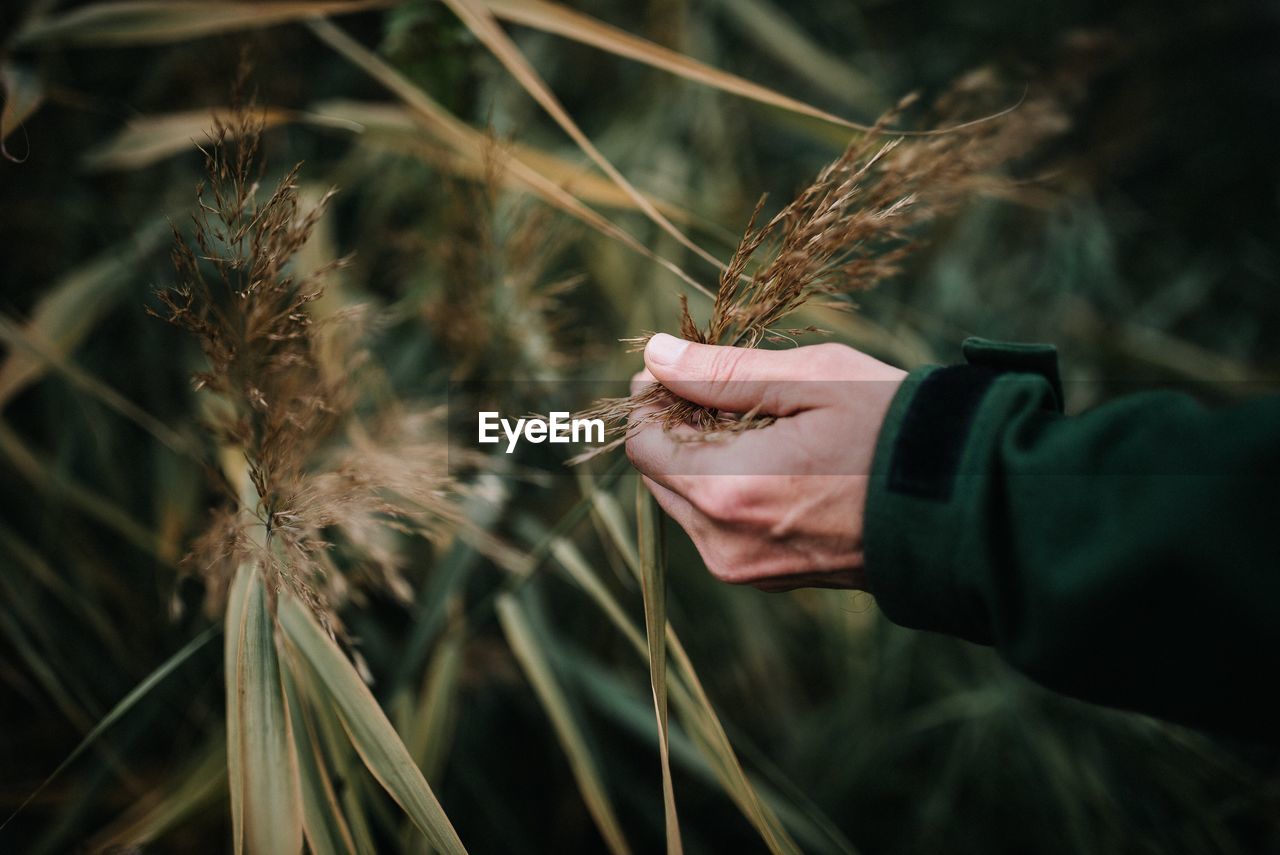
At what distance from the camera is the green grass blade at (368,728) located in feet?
1.21

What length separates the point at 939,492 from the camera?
35cm

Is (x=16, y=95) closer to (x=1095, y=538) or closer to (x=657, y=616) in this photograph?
(x=657, y=616)

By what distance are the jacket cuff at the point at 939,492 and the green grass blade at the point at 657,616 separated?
0.12 meters

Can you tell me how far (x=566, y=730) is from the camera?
1.77ft

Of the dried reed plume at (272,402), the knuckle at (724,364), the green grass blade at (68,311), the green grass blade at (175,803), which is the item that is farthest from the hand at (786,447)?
the green grass blade at (68,311)

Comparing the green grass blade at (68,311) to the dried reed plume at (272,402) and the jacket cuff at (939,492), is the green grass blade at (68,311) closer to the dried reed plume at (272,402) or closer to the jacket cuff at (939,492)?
the dried reed plume at (272,402)

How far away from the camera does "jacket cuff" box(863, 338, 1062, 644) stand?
34cm

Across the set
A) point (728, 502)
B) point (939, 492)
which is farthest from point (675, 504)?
point (939, 492)

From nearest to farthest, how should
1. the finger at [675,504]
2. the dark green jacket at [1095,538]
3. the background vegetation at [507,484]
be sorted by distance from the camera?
the dark green jacket at [1095,538] < the finger at [675,504] < the background vegetation at [507,484]

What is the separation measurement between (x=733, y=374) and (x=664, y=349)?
0.04 meters

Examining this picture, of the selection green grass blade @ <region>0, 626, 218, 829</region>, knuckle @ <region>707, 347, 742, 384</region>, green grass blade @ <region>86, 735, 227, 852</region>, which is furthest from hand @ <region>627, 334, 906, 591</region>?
green grass blade @ <region>86, 735, 227, 852</region>

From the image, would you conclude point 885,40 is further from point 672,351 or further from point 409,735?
point 409,735

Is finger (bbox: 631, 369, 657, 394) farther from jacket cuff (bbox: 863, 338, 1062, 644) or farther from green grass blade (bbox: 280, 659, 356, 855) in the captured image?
green grass blade (bbox: 280, 659, 356, 855)

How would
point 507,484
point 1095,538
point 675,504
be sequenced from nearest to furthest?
point 1095,538, point 675,504, point 507,484
